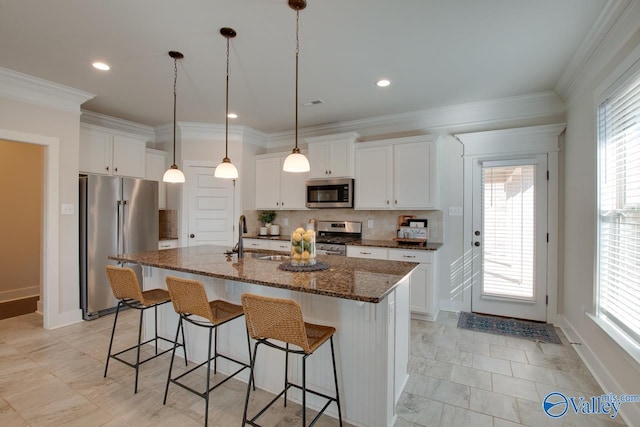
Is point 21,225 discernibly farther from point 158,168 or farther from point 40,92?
point 40,92

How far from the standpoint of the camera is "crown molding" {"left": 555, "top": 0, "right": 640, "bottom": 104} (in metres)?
1.94

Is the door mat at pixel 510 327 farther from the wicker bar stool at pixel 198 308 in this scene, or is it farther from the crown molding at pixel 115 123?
the crown molding at pixel 115 123

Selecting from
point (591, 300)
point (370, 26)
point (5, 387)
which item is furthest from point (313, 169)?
point (5, 387)

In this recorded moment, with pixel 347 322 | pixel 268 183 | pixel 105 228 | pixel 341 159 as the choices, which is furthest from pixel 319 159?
pixel 347 322

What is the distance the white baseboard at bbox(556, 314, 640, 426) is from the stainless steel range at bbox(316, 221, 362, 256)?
250cm

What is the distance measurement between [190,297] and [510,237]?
356 centimetres

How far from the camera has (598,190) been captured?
8.08 feet

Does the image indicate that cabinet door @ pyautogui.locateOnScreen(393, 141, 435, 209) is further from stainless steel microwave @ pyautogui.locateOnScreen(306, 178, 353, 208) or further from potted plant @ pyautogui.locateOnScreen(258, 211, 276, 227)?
potted plant @ pyautogui.locateOnScreen(258, 211, 276, 227)

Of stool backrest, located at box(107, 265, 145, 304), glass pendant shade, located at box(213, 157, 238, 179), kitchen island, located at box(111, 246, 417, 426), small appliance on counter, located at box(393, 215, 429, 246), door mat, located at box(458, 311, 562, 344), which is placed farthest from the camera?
small appliance on counter, located at box(393, 215, 429, 246)

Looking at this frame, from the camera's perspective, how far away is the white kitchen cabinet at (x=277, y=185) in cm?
489

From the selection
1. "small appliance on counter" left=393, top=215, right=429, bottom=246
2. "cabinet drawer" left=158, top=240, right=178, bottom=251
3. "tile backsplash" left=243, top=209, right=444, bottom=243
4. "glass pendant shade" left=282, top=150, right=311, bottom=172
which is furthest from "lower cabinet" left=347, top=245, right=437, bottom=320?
"cabinet drawer" left=158, top=240, right=178, bottom=251

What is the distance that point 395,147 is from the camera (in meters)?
4.07

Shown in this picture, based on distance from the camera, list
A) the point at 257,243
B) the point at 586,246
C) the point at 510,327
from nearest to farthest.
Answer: the point at 586,246 → the point at 510,327 → the point at 257,243

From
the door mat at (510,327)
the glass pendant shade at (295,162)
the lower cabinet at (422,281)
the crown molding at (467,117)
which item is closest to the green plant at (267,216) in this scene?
the crown molding at (467,117)
